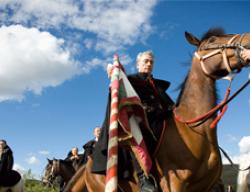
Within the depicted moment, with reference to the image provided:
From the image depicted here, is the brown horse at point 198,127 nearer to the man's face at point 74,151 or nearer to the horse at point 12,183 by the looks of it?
the horse at point 12,183

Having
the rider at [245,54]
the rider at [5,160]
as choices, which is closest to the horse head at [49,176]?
the rider at [5,160]

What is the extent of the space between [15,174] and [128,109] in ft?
29.4

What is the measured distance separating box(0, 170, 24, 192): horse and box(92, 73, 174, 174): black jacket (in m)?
7.82

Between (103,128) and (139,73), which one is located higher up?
(139,73)

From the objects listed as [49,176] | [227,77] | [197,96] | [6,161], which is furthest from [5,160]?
[227,77]

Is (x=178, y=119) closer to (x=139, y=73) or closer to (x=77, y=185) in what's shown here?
(x=139, y=73)

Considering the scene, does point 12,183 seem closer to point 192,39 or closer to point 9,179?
point 9,179

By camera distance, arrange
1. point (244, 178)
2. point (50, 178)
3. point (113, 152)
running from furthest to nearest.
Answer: point (50, 178), point (244, 178), point (113, 152)

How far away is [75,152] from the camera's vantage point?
49.8 ft

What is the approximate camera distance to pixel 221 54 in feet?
16.8

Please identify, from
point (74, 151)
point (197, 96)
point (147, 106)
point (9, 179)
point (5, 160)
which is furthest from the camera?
point (74, 151)

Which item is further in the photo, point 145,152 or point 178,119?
point 178,119

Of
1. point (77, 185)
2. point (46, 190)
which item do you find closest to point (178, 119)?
point (77, 185)

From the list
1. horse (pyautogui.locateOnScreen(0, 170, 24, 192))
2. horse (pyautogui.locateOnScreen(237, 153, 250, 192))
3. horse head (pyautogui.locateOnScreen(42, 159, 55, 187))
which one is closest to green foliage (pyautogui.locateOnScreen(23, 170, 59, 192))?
horse head (pyautogui.locateOnScreen(42, 159, 55, 187))
